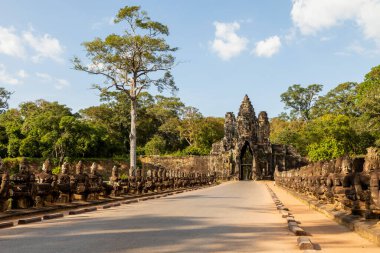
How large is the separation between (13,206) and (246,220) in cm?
621

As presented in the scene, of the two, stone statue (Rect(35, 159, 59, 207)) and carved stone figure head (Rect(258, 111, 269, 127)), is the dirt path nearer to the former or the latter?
stone statue (Rect(35, 159, 59, 207))

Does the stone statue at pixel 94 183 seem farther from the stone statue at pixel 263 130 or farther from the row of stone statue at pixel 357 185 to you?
the stone statue at pixel 263 130

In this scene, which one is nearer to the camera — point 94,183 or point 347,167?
point 347,167

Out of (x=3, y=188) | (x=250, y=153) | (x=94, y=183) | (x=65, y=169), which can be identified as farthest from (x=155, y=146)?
(x=3, y=188)

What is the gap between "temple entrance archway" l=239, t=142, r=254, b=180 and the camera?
6259 centimetres

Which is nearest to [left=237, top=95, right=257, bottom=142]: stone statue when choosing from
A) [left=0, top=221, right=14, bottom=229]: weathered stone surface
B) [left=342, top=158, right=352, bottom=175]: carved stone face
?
[left=342, top=158, right=352, bottom=175]: carved stone face

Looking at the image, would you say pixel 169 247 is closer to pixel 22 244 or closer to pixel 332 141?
pixel 22 244

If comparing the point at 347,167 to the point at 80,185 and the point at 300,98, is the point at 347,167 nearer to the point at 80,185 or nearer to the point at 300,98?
the point at 80,185

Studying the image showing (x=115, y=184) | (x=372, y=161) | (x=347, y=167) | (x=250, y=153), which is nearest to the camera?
(x=372, y=161)

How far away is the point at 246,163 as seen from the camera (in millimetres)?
64375

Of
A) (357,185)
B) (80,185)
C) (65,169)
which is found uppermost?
(65,169)

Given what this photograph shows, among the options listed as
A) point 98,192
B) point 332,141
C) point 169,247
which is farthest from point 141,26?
point 332,141

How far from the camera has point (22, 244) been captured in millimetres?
6352

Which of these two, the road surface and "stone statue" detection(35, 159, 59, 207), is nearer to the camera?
the road surface
